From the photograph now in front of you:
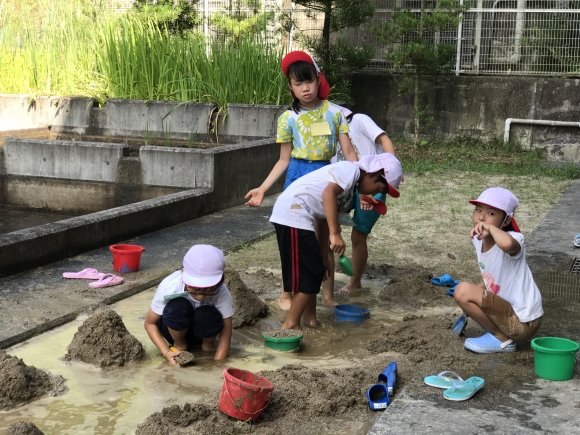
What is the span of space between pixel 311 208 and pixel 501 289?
4.31 feet

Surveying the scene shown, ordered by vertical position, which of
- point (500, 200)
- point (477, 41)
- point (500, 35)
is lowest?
point (500, 200)

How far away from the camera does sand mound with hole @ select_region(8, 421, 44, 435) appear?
11.5 ft

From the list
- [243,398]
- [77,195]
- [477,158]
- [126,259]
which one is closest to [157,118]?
[77,195]

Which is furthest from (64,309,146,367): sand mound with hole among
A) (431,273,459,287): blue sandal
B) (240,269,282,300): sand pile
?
(431,273,459,287): blue sandal

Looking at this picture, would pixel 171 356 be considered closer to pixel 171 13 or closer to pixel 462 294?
pixel 462 294

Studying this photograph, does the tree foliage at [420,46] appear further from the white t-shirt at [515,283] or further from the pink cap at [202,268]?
the pink cap at [202,268]

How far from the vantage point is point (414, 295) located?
19.6ft

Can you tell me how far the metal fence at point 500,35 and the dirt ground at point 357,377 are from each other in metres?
8.80

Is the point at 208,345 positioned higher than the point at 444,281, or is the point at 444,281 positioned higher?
the point at 444,281

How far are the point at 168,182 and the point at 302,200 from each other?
4.22 m

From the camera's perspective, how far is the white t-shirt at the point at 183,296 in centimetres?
462

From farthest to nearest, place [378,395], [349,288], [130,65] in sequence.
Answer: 1. [130,65]
2. [349,288]
3. [378,395]

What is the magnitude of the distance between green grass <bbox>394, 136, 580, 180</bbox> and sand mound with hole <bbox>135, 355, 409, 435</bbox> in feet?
25.7

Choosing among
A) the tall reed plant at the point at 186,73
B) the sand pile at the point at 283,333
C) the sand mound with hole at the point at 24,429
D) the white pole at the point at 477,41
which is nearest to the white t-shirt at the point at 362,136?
the sand pile at the point at 283,333
